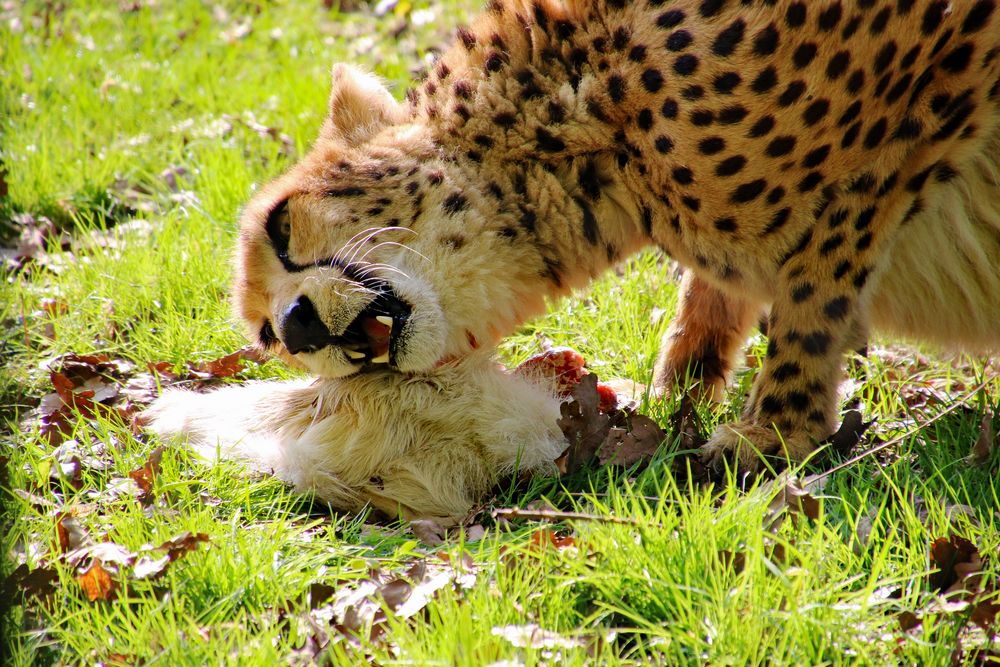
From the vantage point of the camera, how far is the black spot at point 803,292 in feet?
12.0

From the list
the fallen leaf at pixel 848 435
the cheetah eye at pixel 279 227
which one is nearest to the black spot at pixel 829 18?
the fallen leaf at pixel 848 435

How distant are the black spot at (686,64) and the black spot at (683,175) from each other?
0.30 metres

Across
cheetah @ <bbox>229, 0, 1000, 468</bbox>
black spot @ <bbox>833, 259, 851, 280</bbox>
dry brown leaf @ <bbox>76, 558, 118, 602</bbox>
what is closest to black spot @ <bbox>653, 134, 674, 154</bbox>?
cheetah @ <bbox>229, 0, 1000, 468</bbox>

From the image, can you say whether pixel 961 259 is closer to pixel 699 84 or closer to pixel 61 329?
pixel 699 84

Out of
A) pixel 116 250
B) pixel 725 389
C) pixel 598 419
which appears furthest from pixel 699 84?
pixel 116 250

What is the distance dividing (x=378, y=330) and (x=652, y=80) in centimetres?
126

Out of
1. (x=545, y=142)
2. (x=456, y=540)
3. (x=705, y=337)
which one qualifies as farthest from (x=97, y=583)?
(x=705, y=337)

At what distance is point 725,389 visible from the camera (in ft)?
15.1

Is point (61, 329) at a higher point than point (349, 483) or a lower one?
higher

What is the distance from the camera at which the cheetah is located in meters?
3.44

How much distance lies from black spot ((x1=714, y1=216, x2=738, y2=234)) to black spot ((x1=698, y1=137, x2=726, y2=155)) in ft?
0.76

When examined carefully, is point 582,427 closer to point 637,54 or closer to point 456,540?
point 456,540

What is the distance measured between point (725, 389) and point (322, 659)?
2484 millimetres

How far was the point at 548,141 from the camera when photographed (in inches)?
148
